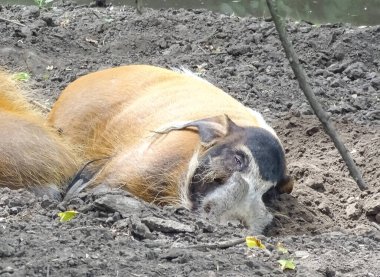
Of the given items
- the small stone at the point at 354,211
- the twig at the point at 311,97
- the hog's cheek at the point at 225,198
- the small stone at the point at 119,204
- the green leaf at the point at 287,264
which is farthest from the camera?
the small stone at the point at 354,211

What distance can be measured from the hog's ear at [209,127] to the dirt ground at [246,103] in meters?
0.55

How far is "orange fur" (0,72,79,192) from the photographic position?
464 centimetres

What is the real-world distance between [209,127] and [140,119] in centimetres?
72

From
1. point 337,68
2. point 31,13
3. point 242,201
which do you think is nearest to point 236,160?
point 242,201

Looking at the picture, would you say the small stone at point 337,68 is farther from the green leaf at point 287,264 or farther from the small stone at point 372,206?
the green leaf at point 287,264

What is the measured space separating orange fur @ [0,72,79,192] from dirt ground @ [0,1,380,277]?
41 centimetres

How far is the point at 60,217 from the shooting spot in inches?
149

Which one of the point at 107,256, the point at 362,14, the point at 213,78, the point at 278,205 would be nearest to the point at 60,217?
the point at 107,256

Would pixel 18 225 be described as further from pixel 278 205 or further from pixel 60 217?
pixel 278 205

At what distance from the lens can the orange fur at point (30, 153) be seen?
4.64m

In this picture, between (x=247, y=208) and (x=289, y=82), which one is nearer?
(x=247, y=208)

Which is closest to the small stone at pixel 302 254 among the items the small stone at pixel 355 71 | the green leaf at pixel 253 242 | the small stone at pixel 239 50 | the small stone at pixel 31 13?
the green leaf at pixel 253 242

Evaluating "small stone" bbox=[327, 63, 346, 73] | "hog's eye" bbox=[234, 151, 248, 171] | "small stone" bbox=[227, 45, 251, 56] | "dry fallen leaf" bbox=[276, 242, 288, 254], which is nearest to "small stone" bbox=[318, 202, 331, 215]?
"hog's eye" bbox=[234, 151, 248, 171]

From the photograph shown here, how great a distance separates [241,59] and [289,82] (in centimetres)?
61
